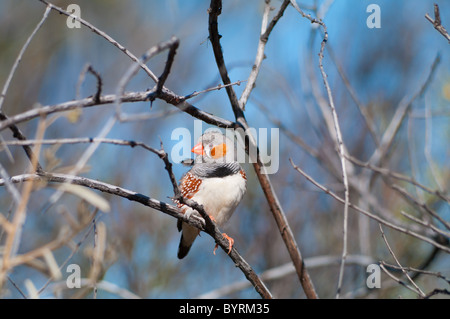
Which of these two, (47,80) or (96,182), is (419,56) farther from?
(96,182)

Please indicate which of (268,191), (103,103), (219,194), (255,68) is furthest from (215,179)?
(103,103)

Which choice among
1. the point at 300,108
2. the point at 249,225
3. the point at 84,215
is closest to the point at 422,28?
the point at 300,108

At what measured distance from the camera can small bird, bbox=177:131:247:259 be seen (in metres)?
3.59

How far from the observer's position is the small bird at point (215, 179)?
359cm

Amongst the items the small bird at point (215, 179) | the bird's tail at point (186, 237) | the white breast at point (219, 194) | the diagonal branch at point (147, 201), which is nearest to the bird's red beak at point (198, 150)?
the small bird at point (215, 179)

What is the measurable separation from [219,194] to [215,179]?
0.41 feet

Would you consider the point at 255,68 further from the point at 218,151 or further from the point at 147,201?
the point at 147,201

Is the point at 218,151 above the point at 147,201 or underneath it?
above

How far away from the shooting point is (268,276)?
3.70 metres

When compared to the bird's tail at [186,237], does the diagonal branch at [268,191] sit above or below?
above

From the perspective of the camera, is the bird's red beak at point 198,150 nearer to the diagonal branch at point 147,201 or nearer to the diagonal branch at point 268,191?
the diagonal branch at point 268,191

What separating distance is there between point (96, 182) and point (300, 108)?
387 centimetres

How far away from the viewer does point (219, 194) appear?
3584 millimetres
